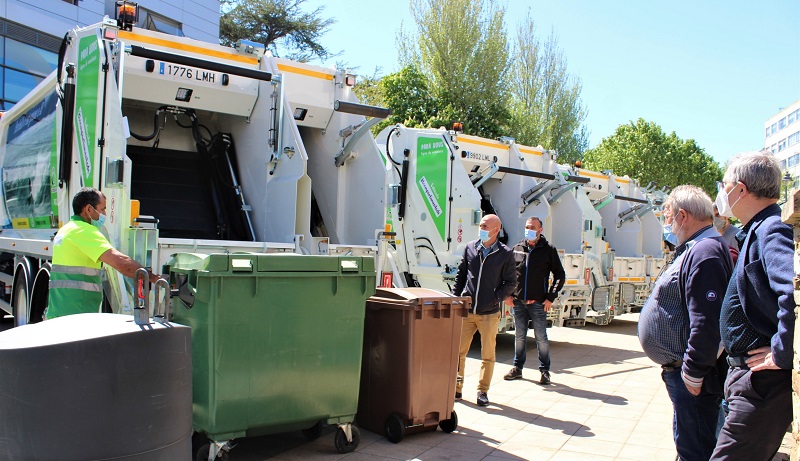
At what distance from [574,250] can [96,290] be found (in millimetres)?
7900

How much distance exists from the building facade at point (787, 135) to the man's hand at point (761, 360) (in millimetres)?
70650

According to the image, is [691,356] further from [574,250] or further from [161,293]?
[574,250]

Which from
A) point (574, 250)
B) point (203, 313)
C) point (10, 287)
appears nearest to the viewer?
point (203, 313)

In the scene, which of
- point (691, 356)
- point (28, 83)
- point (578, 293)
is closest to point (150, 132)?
point (691, 356)

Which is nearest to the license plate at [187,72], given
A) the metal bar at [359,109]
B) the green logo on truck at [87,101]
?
the green logo on truck at [87,101]

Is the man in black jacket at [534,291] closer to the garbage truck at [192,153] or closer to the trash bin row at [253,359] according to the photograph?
the garbage truck at [192,153]

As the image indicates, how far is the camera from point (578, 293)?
32.3ft

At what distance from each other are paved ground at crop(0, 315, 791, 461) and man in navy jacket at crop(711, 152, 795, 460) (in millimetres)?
781

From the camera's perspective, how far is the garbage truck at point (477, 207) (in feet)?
29.1

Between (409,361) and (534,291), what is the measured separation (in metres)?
2.69

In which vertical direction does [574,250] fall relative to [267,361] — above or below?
above

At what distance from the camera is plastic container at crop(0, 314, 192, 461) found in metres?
2.39

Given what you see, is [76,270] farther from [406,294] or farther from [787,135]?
[787,135]

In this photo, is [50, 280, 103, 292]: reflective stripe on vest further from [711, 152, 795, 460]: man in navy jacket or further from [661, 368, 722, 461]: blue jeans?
[711, 152, 795, 460]: man in navy jacket
